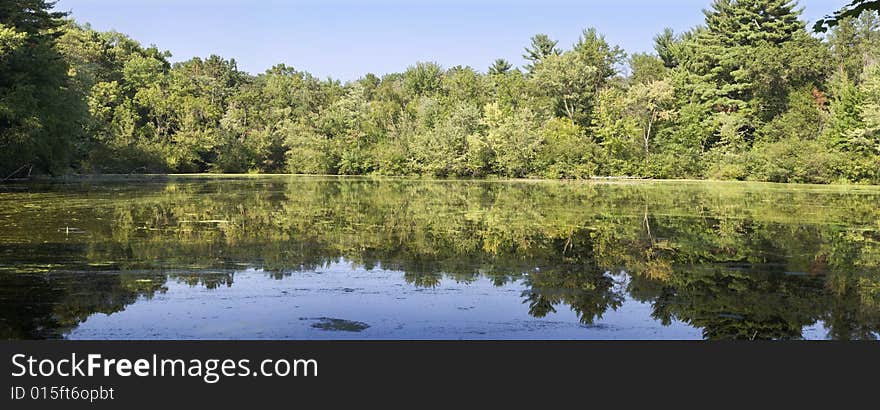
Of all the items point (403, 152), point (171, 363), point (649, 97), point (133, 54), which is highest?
point (133, 54)

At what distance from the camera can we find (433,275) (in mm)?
10031

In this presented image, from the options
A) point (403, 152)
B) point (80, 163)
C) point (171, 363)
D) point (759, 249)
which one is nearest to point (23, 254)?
point (171, 363)

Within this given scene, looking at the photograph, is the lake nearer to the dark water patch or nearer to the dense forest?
the dark water patch

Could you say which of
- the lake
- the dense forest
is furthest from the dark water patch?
the dense forest

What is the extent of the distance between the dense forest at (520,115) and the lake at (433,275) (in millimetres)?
19473

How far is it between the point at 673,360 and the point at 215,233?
1089 cm

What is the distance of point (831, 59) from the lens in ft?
163

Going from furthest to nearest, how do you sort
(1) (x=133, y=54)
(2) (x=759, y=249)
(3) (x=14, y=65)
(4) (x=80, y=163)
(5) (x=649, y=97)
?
(1) (x=133, y=54) < (5) (x=649, y=97) < (4) (x=80, y=163) < (3) (x=14, y=65) < (2) (x=759, y=249)

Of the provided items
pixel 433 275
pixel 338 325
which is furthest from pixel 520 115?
pixel 338 325

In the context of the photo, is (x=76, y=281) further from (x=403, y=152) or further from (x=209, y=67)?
(x=209, y=67)

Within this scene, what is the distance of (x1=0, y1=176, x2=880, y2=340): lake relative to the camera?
7.03 metres

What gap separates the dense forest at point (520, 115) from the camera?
36656 mm

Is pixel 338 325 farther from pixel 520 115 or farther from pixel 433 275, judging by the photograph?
pixel 520 115

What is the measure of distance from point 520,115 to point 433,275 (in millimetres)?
40533
